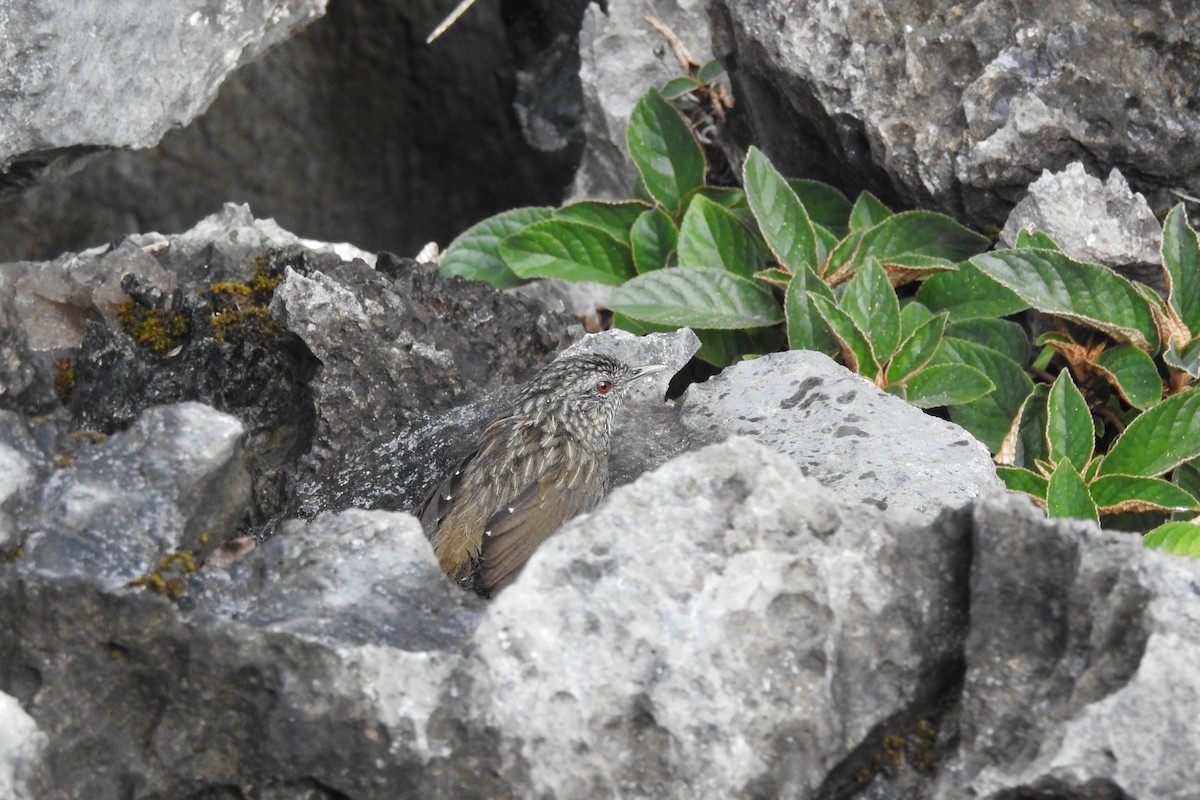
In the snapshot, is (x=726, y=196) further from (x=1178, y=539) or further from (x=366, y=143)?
(x=366, y=143)

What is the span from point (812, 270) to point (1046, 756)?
2.92 meters

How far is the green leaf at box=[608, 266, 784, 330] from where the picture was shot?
530 cm

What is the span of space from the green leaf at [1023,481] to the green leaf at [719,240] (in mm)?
1470

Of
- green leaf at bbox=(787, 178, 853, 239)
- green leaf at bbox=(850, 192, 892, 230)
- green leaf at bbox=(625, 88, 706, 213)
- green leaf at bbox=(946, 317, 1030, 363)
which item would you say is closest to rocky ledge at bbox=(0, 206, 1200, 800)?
green leaf at bbox=(946, 317, 1030, 363)

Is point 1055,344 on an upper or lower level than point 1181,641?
lower

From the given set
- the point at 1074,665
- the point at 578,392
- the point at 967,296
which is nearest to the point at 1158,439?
the point at 967,296

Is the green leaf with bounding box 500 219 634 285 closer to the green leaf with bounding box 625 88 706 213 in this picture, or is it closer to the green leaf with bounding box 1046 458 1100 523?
the green leaf with bounding box 625 88 706 213

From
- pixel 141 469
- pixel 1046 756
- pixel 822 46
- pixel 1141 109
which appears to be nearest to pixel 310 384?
pixel 141 469

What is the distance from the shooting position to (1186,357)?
5.03 m

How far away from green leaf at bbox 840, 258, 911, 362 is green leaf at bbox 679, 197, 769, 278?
617 mm

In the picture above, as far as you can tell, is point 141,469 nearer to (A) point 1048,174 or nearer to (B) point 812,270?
(B) point 812,270

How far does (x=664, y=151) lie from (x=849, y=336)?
156cm

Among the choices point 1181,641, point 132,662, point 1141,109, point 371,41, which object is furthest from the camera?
point 371,41

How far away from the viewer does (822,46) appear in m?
5.47
